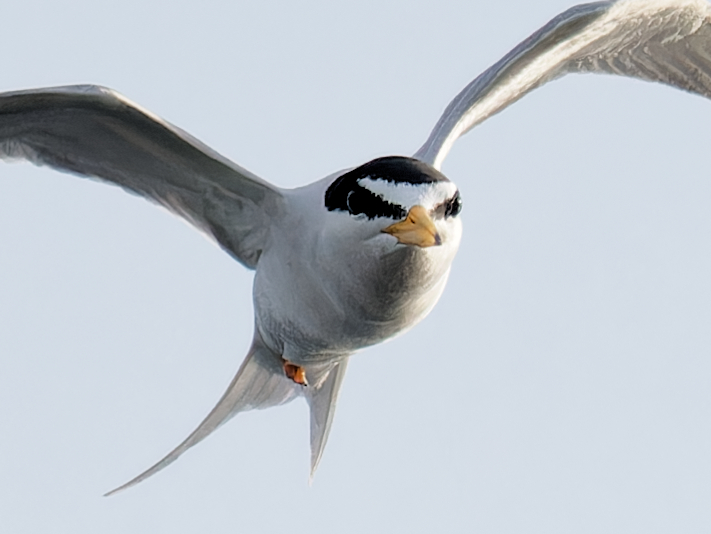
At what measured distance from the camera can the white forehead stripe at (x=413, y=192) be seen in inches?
189

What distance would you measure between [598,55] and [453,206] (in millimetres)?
2615

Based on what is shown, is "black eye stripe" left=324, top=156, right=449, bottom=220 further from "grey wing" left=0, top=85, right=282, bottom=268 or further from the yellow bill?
"grey wing" left=0, top=85, right=282, bottom=268

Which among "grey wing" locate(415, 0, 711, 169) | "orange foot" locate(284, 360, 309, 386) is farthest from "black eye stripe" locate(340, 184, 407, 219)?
"orange foot" locate(284, 360, 309, 386)

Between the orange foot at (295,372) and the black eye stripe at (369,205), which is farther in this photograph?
the orange foot at (295,372)

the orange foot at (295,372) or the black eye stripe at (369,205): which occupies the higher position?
the black eye stripe at (369,205)

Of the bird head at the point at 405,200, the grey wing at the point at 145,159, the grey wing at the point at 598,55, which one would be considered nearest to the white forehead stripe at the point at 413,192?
the bird head at the point at 405,200

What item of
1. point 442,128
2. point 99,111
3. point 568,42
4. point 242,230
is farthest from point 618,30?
point 99,111

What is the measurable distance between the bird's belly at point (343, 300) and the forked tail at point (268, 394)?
0.32 m

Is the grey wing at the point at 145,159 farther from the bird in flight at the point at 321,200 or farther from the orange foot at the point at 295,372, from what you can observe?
the orange foot at the point at 295,372

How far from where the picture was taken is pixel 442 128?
244 inches

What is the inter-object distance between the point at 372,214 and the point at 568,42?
190 centimetres

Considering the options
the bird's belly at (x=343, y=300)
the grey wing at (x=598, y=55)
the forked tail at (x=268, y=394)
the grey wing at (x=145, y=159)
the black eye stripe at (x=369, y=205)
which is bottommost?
the forked tail at (x=268, y=394)

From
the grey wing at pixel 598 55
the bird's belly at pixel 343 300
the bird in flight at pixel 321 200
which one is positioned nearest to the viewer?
the bird in flight at pixel 321 200

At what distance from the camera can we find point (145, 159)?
6332mm
